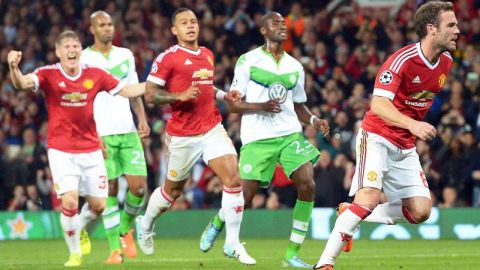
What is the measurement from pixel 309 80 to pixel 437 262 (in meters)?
9.80

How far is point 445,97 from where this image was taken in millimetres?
21891

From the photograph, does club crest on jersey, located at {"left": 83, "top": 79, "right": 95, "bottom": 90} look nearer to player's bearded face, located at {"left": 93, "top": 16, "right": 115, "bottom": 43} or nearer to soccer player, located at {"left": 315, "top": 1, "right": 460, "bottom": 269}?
player's bearded face, located at {"left": 93, "top": 16, "right": 115, "bottom": 43}

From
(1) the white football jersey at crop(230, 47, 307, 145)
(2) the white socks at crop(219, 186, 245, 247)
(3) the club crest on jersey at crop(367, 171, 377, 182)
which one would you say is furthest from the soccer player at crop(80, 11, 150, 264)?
(3) the club crest on jersey at crop(367, 171, 377, 182)

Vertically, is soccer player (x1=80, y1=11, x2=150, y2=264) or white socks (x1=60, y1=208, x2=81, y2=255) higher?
soccer player (x1=80, y1=11, x2=150, y2=264)

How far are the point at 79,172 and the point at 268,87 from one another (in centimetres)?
238

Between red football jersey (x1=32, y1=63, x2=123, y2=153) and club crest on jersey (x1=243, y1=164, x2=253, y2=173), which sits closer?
red football jersey (x1=32, y1=63, x2=123, y2=153)

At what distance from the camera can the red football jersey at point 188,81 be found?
14.1 metres

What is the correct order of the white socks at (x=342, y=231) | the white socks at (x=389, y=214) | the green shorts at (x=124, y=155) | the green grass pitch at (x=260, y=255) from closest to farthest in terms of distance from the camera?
the white socks at (x=342, y=231)
the white socks at (x=389, y=214)
the green grass pitch at (x=260, y=255)
the green shorts at (x=124, y=155)

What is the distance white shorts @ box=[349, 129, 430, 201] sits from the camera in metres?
11.5

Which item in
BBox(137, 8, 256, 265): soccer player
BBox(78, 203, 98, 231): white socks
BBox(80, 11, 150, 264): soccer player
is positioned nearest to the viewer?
BBox(137, 8, 256, 265): soccer player

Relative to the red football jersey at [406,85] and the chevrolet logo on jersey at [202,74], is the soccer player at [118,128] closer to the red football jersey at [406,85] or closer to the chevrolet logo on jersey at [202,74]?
the chevrolet logo on jersey at [202,74]

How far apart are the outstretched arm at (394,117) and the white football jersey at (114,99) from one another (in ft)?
17.2

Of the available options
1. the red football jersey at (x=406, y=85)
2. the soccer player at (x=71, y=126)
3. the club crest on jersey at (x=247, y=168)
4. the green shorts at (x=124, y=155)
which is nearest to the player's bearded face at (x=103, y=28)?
the green shorts at (x=124, y=155)

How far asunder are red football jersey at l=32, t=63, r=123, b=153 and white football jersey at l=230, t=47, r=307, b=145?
5.52 ft
